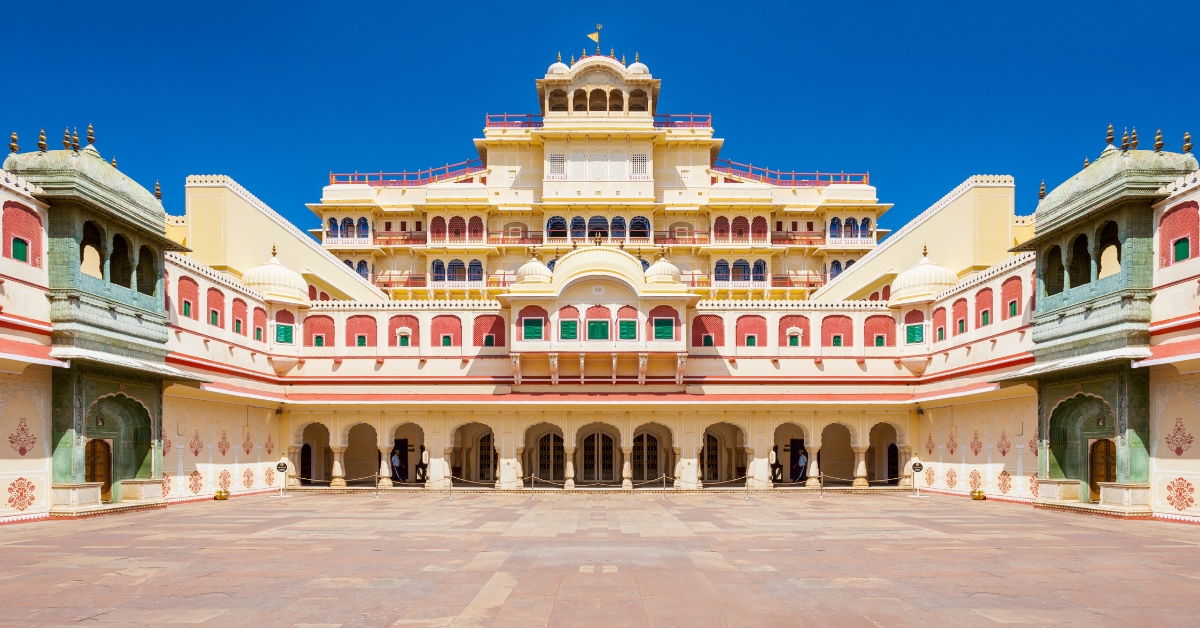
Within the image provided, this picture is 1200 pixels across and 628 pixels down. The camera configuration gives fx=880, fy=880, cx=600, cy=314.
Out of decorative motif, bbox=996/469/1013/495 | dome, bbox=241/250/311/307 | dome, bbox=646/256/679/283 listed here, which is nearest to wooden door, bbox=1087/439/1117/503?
decorative motif, bbox=996/469/1013/495

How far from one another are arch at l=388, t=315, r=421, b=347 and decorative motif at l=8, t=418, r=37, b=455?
695 inches

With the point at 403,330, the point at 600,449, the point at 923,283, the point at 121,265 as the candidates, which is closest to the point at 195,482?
the point at 121,265

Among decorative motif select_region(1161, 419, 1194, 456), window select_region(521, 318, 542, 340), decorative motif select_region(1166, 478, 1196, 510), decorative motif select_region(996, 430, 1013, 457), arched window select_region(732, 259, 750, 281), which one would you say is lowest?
decorative motif select_region(1166, 478, 1196, 510)

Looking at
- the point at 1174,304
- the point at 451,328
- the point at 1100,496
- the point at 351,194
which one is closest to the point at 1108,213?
the point at 1174,304

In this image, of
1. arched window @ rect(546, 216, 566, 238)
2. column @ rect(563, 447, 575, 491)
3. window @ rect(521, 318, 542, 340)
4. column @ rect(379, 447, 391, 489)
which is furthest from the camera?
arched window @ rect(546, 216, 566, 238)

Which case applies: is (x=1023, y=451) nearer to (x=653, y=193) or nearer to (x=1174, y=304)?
(x=1174, y=304)

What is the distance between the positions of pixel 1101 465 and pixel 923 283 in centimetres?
1419

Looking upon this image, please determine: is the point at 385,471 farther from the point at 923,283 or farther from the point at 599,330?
the point at 923,283

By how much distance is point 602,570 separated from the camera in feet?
47.3

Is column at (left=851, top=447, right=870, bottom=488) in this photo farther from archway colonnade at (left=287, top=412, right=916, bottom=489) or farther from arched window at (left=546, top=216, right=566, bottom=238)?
arched window at (left=546, top=216, right=566, bottom=238)

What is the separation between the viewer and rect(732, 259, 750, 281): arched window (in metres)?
52.1

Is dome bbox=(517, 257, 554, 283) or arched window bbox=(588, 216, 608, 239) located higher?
arched window bbox=(588, 216, 608, 239)

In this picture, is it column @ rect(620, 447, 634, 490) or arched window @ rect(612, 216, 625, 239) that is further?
arched window @ rect(612, 216, 625, 239)

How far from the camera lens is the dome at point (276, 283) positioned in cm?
3809
